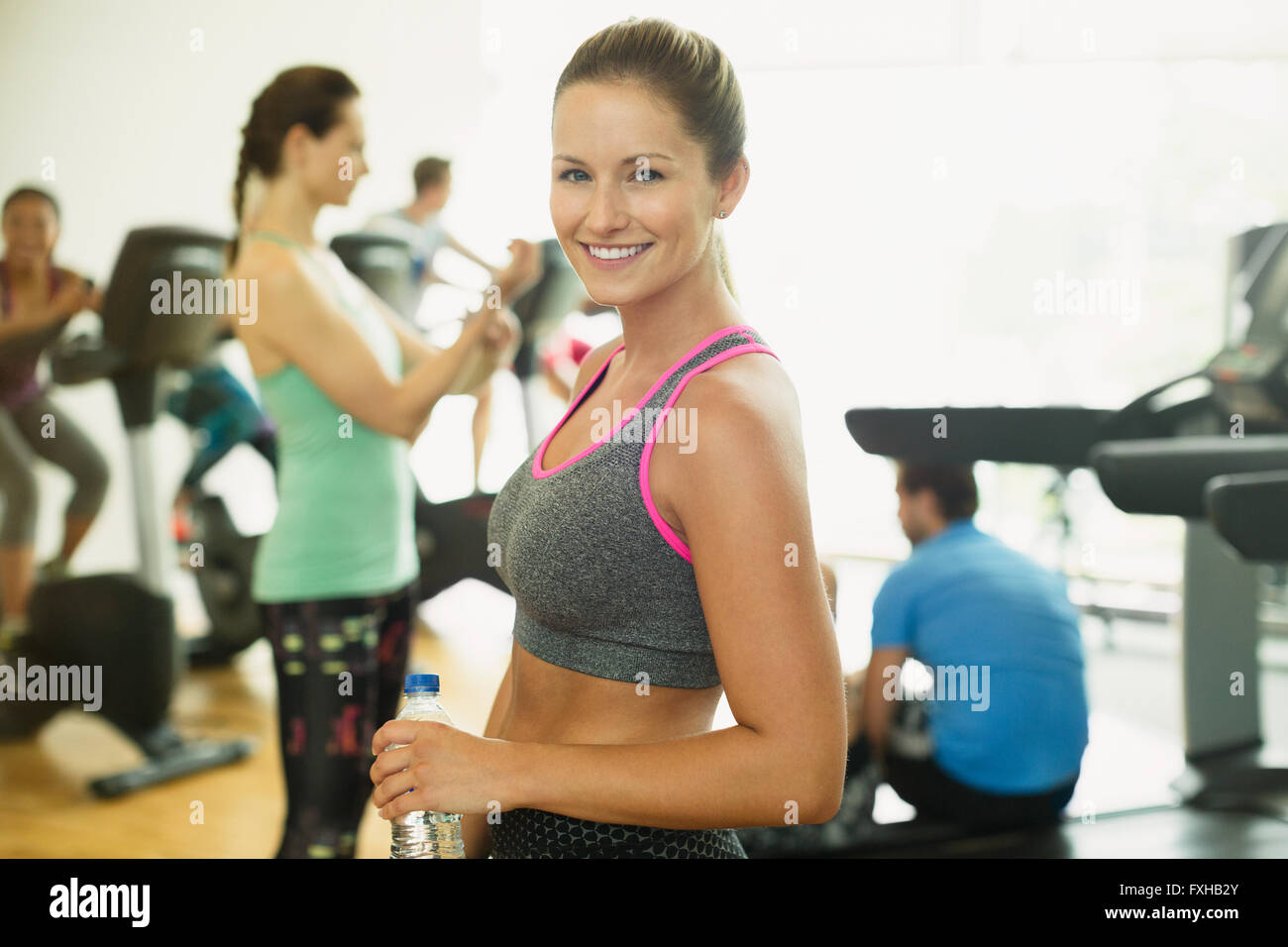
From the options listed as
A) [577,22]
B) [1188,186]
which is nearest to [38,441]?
[577,22]

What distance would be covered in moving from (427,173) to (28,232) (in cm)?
125

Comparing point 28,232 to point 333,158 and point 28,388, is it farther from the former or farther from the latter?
point 333,158

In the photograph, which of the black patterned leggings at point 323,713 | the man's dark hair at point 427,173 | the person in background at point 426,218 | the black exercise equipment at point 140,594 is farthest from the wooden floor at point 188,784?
the man's dark hair at point 427,173

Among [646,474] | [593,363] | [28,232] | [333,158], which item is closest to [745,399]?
[646,474]

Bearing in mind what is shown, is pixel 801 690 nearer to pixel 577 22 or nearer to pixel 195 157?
pixel 577 22

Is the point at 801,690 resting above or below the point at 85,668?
above

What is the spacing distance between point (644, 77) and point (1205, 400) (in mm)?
2288

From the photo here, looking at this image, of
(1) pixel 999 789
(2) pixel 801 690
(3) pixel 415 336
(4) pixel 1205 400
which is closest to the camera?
(2) pixel 801 690

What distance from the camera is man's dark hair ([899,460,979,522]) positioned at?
2.17 meters

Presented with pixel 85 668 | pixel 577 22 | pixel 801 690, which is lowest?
pixel 85 668

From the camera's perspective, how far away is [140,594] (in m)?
2.85

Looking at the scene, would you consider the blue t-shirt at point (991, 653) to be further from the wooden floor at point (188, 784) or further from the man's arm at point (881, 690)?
the wooden floor at point (188, 784)
